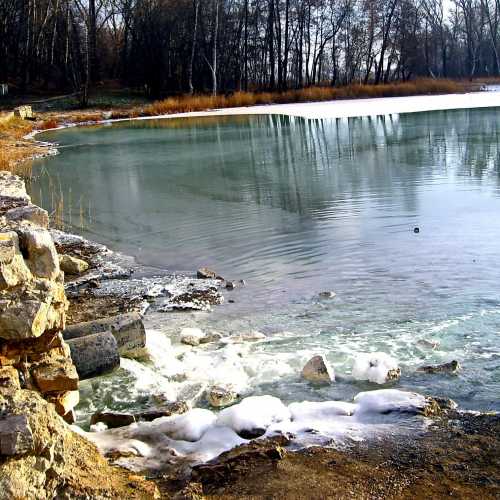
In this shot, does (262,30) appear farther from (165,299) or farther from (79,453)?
(79,453)

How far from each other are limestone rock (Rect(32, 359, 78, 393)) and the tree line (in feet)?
139

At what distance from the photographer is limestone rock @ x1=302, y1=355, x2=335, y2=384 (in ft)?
15.2

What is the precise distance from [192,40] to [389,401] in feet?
159

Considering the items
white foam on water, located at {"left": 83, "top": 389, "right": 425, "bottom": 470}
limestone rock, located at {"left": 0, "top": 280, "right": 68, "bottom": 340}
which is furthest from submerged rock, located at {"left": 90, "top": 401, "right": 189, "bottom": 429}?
limestone rock, located at {"left": 0, "top": 280, "right": 68, "bottom": 340}

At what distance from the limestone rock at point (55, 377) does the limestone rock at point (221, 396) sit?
1.10 metres

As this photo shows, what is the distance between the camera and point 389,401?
4.04 m

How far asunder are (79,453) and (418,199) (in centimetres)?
848

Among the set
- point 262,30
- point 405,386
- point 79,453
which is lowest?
point 405,386

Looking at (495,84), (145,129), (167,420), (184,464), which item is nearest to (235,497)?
(184,464)

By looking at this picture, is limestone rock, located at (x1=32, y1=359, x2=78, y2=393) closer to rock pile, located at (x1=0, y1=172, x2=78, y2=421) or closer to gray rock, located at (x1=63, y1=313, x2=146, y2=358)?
rock pile, located at (x1=0, y1=172, x2=78, y2=421)

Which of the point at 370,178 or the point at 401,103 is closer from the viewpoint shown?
the point at 370,178

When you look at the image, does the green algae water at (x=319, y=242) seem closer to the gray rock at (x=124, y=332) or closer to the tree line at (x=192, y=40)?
the gray rock at (x=124, y=332)

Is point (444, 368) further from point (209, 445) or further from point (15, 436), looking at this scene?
point (15, 436)

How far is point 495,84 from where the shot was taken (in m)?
49.4
